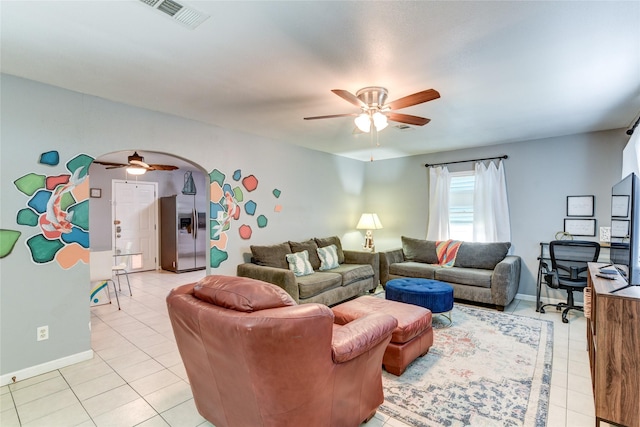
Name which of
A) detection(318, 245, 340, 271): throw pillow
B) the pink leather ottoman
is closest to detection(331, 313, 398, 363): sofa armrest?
the pink leather ottoman

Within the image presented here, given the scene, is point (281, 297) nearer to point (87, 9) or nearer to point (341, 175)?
point (87, 9)

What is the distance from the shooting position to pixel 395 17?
174 cm

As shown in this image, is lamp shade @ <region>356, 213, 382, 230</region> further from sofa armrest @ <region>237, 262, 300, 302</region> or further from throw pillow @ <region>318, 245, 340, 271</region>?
sofa armrest @ <region>237, 262, 300, 302</region>

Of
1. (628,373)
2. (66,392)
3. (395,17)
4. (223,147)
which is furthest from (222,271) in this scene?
(628,373)

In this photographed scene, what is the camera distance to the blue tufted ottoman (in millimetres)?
3379

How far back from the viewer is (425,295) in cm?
339

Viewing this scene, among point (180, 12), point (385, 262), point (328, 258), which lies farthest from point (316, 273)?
point (180, 12)

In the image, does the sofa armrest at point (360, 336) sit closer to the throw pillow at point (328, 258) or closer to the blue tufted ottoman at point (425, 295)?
the blue tufted ottoman at point (425, 295)

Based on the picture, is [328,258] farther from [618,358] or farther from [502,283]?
[618,358]

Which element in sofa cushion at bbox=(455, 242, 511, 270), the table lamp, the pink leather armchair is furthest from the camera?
the table lamp

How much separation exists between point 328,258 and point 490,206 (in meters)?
2.73

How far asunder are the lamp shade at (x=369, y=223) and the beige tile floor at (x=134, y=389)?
9.85 ft

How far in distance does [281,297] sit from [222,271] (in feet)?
8.73

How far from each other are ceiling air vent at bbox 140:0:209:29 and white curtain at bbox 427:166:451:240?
15.4ft
